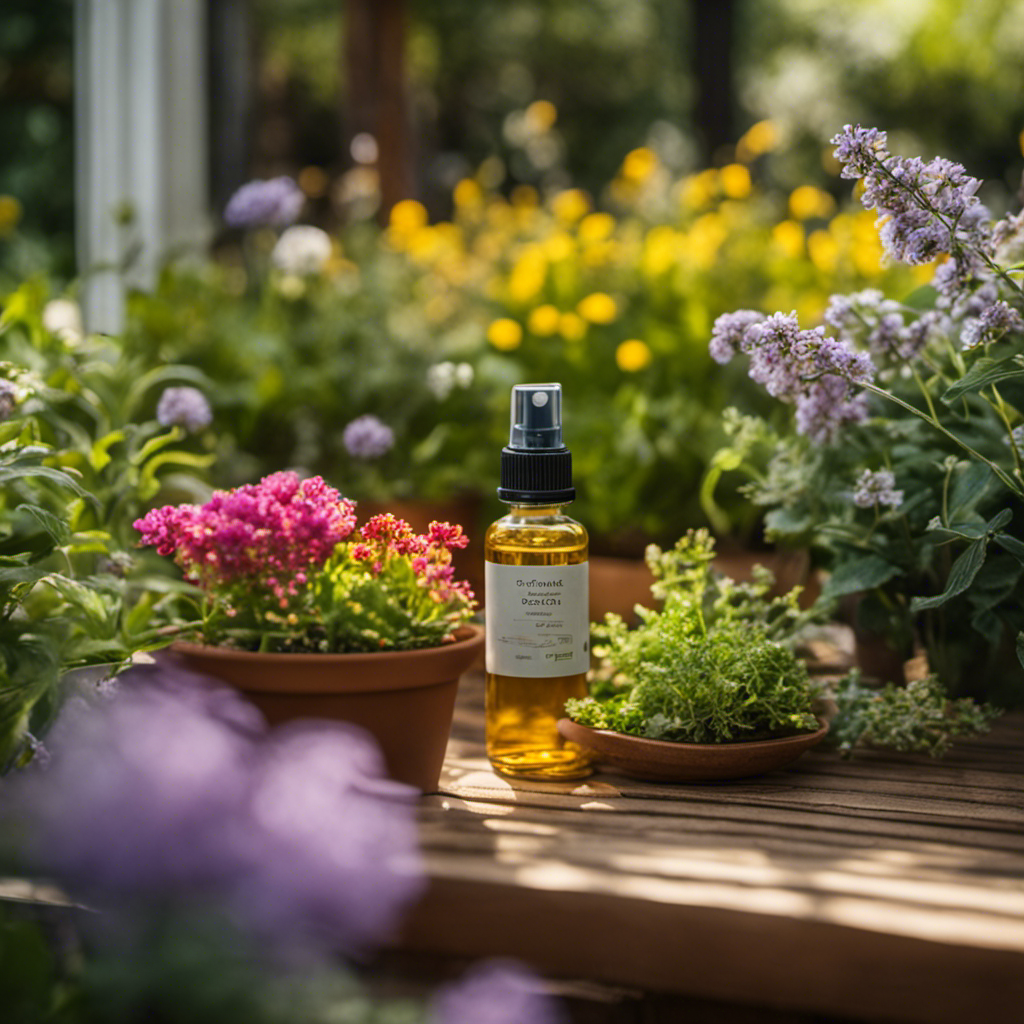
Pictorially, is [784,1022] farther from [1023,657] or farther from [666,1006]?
[1023,657]

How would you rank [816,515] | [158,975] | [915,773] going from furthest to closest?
[816,515]
[915,773]
[158,975]

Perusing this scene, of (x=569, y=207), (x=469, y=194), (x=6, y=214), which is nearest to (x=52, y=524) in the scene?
(x=6, y=214)

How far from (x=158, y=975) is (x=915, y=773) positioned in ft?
2.39

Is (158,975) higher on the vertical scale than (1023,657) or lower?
lower

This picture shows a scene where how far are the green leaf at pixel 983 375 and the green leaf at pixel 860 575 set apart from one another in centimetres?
23

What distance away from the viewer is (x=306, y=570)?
33.9 inches

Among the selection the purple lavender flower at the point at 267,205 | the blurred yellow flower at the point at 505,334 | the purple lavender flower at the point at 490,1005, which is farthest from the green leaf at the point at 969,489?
the purple lavender flower at the point at 267,205

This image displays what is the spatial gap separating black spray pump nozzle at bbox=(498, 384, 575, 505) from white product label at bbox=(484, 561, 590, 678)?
6cm

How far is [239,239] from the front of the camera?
9.04 ft

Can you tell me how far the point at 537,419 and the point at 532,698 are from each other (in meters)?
0.26

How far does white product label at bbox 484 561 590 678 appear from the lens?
95 centimetres

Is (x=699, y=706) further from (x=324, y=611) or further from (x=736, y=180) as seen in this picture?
(x=736, y=180)

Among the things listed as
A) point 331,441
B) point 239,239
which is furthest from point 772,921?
point 239,239

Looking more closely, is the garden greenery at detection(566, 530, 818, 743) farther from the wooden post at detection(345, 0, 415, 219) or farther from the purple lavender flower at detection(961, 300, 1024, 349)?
the wooden post at detection(345, 0, 415, 219)
